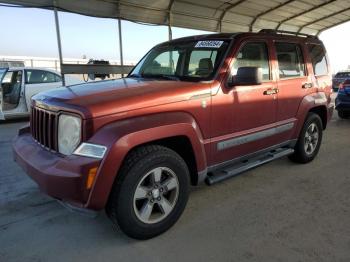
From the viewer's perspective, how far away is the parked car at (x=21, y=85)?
10039 mm

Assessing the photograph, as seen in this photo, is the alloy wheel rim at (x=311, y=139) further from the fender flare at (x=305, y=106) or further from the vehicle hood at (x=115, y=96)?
the vehicle hood at (x=115, y=96)

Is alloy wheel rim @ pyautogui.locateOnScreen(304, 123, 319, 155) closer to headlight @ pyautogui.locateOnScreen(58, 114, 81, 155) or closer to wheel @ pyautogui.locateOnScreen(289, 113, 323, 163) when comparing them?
wheel @ pyautogui.locateOnScreen(289, 113, 323, 163)

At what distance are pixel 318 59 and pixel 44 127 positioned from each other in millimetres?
4521

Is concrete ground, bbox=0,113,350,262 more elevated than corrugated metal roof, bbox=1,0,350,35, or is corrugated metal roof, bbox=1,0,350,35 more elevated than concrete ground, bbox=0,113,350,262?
corrugated metal roof, bbox=1,0,350,35

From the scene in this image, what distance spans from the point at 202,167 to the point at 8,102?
28.1 ft

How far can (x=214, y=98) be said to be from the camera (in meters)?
3.81

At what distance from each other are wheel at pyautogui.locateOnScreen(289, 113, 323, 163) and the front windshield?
2153mm

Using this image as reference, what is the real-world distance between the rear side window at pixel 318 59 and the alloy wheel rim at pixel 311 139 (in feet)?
2.92

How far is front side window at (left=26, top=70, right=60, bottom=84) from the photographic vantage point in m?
10.3

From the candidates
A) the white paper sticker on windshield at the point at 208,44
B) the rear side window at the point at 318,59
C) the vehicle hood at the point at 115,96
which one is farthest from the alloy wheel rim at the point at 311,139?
the vehicle hood at the point at 115,96

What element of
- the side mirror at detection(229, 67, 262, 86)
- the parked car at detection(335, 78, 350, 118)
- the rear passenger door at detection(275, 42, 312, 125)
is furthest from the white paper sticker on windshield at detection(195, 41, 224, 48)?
the parked car at detection(335, 78, 350, 118)

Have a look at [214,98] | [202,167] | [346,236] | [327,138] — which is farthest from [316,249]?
[327,138]

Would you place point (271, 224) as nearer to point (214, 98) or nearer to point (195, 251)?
point (195, 251)

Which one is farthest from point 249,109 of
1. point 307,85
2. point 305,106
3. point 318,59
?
point 318,59
